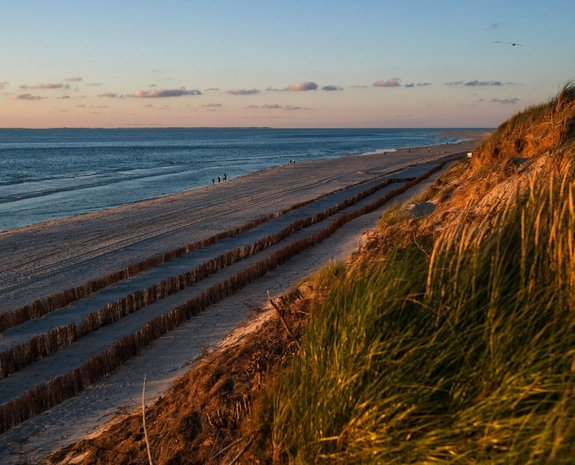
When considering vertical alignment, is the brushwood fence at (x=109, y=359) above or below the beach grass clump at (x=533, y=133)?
below

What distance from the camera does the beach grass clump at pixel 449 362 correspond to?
3.18 meters

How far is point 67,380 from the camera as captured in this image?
7793 millimetres

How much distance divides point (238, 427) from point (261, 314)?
4553 mm

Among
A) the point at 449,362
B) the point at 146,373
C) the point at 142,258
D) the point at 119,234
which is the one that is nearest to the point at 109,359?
the point at 146,373

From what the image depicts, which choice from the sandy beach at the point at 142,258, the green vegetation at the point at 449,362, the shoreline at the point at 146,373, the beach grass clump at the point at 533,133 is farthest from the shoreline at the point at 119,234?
the green vegetation at the point at 449,362

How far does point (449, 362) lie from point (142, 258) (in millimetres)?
15247

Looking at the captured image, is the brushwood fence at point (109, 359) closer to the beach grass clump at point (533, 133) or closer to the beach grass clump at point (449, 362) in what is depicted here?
the beach grass clump at point (449, 362)

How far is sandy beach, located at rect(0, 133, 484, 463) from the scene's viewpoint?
7199 mm

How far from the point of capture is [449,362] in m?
3.67

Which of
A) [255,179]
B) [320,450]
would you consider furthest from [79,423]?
[255,179]

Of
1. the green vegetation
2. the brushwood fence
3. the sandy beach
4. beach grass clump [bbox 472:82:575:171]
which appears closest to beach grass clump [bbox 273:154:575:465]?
the green vegetation

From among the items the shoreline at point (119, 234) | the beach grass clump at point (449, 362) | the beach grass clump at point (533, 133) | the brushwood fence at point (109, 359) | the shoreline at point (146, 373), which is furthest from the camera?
the shoreline at point (119, 234)

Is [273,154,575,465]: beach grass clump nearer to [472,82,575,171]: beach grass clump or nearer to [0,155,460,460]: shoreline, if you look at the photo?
[0,155,460,460]: shoreline

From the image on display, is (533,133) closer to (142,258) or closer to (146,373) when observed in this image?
(142,258)
